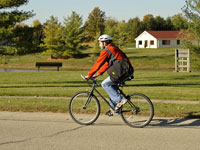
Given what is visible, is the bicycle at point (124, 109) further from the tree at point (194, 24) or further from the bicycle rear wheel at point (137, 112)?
the tree at point (194, 24)

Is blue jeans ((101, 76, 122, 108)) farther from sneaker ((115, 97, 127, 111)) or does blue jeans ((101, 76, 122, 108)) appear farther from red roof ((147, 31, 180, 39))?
red roof ((147, 31, 180, 39))

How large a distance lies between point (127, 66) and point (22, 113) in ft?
11.6

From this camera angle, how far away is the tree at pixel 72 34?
61906 mm

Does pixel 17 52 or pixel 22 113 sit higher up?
pixel 17 52

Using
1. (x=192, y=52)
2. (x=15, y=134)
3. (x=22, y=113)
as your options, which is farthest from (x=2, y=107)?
(x=192, y=52)

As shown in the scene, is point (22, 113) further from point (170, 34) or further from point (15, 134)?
point (170, 34)

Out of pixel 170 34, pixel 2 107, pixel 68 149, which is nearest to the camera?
pixel 68 149

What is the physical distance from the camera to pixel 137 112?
7523mm

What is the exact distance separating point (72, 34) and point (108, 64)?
55397 mm

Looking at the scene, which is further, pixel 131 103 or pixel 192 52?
pixel 192 52

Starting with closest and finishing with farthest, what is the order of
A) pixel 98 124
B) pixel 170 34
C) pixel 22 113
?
pixel 98 124 < pixel 22 113 < pixel 170 34

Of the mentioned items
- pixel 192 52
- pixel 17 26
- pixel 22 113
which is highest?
pixel 17 26

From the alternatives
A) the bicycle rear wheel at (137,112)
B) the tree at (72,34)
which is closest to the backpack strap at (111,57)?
the bicycle rear wheel at (137,112)

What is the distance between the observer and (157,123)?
771cm
